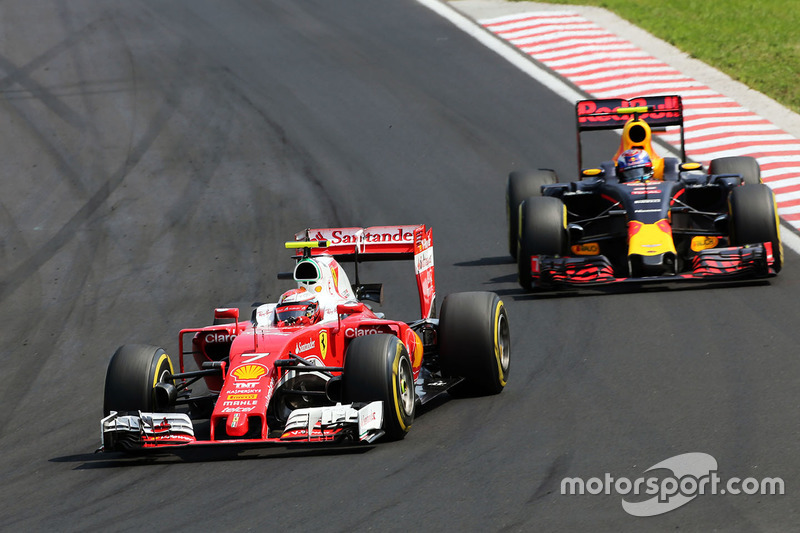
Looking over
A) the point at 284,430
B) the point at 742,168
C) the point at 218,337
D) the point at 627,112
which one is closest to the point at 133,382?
the point at 218,337

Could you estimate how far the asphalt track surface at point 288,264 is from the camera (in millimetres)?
9117

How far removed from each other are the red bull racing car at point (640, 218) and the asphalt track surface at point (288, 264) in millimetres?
367

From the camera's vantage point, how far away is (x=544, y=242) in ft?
54.3

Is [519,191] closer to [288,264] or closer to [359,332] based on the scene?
[288,264]

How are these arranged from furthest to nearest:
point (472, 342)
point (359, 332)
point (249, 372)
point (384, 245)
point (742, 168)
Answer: point (742, 168) → point (384, 245) → point (472, 342) → point (359, 332) → point (249, 372)

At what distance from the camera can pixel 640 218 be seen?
54.0 ft

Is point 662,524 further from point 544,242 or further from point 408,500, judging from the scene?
point 544,242

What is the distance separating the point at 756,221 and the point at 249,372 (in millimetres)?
8223

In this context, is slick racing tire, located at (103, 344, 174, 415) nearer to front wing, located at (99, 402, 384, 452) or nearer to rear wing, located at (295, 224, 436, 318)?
front wing, located at (99, 402, 384, 452)

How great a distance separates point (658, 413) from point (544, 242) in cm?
608

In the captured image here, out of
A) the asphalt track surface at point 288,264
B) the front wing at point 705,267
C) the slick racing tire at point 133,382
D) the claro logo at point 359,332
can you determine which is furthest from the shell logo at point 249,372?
the front wing at point 705,267

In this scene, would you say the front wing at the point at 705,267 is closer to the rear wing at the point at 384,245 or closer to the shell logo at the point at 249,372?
the rear wing at the point at 384,245

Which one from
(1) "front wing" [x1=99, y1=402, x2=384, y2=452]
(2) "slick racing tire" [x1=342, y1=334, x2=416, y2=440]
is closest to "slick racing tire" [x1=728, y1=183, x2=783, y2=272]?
(2) "slick racing tire" [x1=342, y1=334, x2=416, y2=440]

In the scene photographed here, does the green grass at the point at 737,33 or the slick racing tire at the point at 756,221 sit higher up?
the green grass at the point at 737,33
